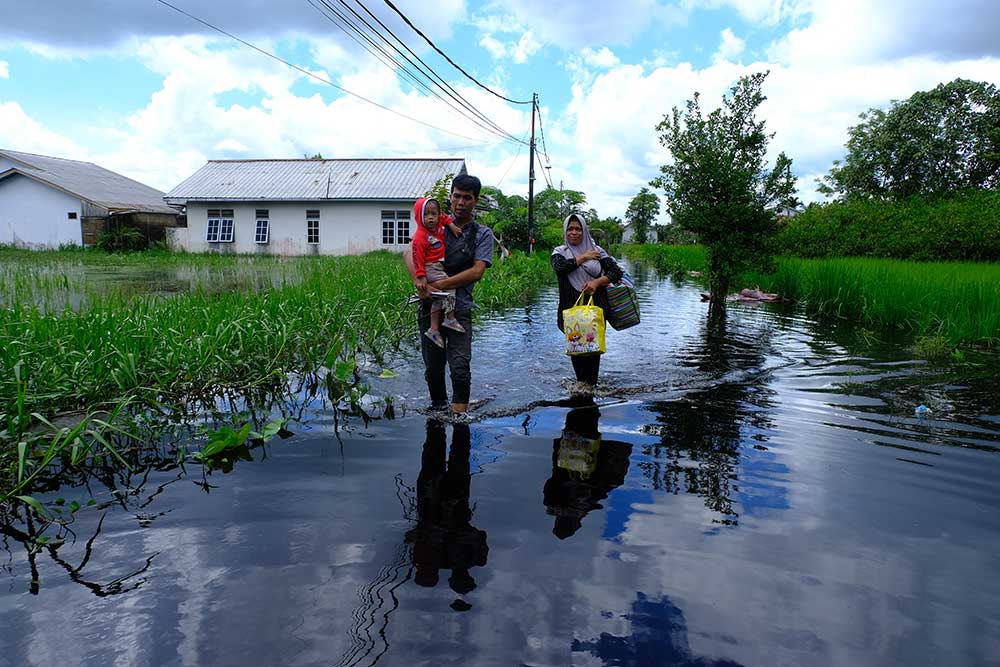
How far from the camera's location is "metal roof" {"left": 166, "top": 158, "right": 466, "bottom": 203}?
1105 inches

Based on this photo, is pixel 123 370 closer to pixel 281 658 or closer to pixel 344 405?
pixel 344 405

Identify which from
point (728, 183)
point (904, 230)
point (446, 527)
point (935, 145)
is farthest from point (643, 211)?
point (446, 527)

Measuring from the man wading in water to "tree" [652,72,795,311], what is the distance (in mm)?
8447

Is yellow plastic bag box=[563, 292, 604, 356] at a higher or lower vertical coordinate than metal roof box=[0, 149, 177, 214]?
lower

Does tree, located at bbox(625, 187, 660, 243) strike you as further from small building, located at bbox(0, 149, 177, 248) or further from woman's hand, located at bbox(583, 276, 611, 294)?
woman's hand, located at bbox(583, 276, 611, 294)

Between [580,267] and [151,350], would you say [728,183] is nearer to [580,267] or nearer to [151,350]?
[580,267]

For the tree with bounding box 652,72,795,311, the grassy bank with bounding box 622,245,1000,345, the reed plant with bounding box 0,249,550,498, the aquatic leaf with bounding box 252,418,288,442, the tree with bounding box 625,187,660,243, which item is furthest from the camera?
the tree with bounding box 625,187,660,243

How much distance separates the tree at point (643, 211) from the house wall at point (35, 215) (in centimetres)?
5256

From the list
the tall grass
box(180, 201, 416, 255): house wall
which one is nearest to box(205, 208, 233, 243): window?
box(180, 201, 416, 255): house wall

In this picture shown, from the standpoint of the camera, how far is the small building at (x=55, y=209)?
27359 mm

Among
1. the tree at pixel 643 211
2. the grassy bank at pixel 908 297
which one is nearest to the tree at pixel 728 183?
the grassy bank at pixel 908 297

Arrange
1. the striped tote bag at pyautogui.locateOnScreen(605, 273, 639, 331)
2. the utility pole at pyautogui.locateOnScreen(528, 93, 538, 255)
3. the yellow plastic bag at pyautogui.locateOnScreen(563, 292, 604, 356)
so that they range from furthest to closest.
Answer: the utility pole at pyautogui.locateOnScreen(528, 93, 538, 255) < the striped tote bag at pyautogui.locateOnScreen(605, 273, 639, 331) < the yellow plastic bag at pyautogui.locateOnScreen(563, 292, 604, 356)

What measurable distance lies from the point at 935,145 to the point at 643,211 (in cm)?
4076

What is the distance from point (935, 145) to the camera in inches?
1133
